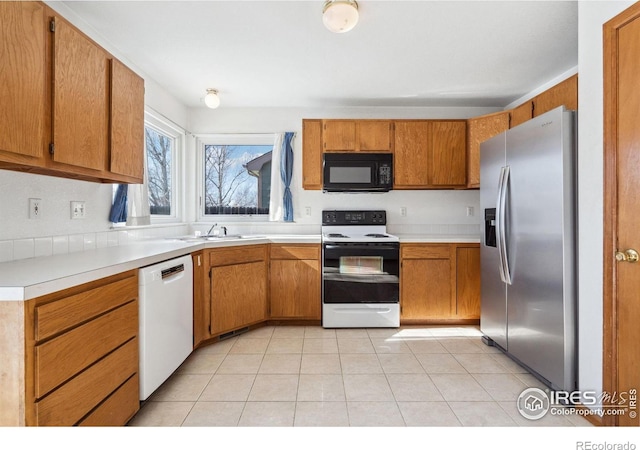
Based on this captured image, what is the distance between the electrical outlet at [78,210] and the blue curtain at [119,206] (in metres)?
0.25

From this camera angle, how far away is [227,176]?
382cm

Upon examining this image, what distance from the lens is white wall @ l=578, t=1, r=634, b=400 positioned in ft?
5.44

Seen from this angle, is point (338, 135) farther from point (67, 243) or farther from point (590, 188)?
point (67, 243)

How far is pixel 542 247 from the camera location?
200cm

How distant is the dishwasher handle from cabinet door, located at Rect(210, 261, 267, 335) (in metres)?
0.53

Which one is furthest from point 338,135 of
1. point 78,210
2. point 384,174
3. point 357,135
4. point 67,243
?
point 67,243

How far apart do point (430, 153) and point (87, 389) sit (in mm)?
3315

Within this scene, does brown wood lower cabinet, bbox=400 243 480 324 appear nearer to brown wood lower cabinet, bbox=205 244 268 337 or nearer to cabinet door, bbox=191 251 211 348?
brown wood lower cabinet, bbox=205 244 268 337

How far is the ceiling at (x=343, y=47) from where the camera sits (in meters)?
2.00

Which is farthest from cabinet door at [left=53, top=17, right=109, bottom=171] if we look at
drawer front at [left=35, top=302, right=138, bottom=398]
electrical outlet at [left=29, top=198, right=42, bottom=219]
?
drawer front at [left=35, top=302, right=138, bottom=398]

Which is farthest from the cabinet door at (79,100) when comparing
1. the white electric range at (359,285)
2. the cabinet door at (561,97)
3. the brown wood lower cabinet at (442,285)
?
the cabinet door at (561,97)

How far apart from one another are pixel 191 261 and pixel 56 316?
1203mm

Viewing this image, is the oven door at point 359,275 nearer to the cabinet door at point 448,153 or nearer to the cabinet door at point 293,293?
the cabinet door at point 293,293
